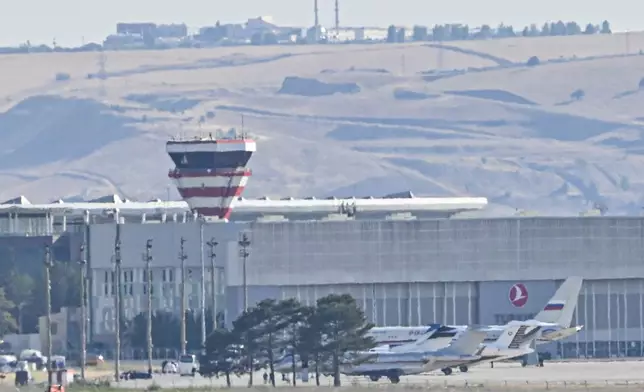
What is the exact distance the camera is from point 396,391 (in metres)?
92.7

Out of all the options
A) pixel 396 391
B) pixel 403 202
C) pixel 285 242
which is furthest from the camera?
pixel 403 202

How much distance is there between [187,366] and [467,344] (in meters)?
12.0

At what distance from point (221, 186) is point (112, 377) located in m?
47.9

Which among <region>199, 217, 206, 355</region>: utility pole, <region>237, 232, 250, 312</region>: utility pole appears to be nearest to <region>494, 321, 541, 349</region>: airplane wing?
<region>237, 232, 250, 312</region>: utility pole

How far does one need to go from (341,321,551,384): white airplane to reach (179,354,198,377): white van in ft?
25.6

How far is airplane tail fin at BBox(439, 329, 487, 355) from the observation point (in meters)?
111

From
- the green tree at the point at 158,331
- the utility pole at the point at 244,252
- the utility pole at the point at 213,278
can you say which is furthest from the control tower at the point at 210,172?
the utility pole at the point at 244,252

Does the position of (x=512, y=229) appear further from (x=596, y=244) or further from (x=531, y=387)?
(x=531, y=387)

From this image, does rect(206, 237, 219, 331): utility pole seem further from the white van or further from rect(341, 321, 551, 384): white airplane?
rect(341, 321, 551, 384): white airplane

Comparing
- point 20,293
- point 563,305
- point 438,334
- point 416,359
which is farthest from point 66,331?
point 416,359

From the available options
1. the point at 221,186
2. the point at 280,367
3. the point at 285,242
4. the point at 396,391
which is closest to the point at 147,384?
the point at 280,367

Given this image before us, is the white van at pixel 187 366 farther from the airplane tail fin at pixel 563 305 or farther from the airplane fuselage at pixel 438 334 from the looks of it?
the airplane tail fin at pixel 563 305

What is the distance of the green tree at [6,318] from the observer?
14150cm

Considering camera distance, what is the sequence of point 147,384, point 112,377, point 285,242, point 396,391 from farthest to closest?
1. point 285,242
2. point 112,377
3. point 147,384
4. point 396,391
